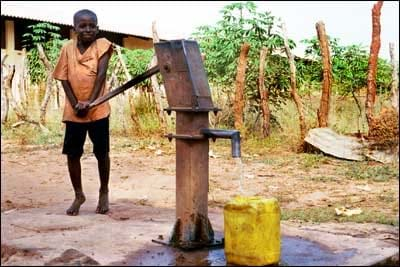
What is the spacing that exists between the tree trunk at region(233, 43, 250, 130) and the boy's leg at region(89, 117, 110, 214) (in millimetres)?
5392

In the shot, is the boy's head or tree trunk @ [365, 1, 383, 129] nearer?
the boy's head

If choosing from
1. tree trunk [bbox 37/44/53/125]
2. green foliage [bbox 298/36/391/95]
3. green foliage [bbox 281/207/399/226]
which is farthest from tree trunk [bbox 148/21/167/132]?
green foliage [bbox 281/207/399/226]

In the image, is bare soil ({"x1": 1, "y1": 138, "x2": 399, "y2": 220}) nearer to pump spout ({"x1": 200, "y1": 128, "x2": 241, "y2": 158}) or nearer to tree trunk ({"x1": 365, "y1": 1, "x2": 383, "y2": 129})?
tree trunk ({"x1": 365, "y1": 1, "x2": 383, "y2": 129})

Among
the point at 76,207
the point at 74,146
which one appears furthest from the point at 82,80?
the point at 76,207

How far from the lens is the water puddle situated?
3391 millimetres

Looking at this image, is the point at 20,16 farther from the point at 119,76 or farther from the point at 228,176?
the point at 228,176

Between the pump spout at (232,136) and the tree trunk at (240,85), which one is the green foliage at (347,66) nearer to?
the tree trunk at (240,85)

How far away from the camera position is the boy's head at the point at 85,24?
4.47m

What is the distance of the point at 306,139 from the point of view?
9258 mm

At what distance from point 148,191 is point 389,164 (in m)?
3.19

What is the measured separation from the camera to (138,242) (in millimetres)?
3803

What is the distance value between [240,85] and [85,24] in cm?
568

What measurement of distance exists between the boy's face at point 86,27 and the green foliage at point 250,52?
6.51 metres

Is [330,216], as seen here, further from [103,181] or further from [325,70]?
[325,70]
